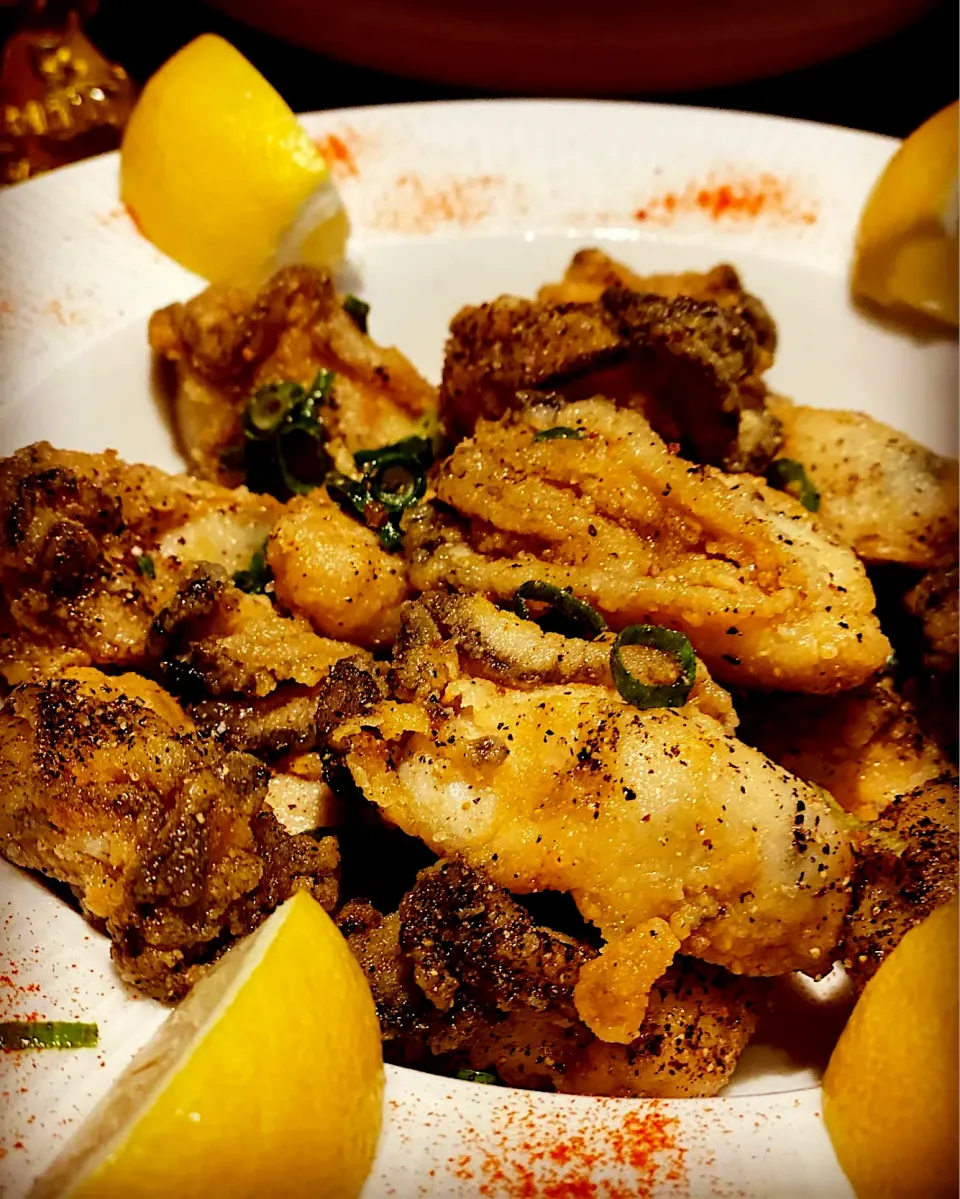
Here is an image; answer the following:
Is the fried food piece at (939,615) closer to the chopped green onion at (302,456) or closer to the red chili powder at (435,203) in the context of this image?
the chopped green onion at (302,456)

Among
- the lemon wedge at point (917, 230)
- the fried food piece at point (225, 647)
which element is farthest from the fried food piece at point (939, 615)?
the fried food piece at point (225, 647)

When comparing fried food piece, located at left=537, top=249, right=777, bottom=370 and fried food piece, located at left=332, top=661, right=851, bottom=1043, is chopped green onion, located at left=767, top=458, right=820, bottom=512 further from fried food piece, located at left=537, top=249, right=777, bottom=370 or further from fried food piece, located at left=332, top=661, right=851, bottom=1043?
fried food piece, located at left=332, top=661, right=851, bottom=1043

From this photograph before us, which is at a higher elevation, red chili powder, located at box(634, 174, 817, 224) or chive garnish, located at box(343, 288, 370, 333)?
chive garnish, located at box(343, 288, 370, 333)

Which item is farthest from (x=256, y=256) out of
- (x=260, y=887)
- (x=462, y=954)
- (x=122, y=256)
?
(x=462, y=954)

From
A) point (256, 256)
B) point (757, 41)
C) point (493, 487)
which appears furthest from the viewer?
point (757, 41)

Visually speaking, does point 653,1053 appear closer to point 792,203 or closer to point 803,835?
point 803,835

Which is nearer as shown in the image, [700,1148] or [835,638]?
[700,1148]

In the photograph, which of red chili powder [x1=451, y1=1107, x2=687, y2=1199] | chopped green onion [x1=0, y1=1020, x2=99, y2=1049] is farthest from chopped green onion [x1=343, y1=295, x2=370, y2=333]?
red chili powder [x1=451, y1=1107, x2=687, y2=1199]
